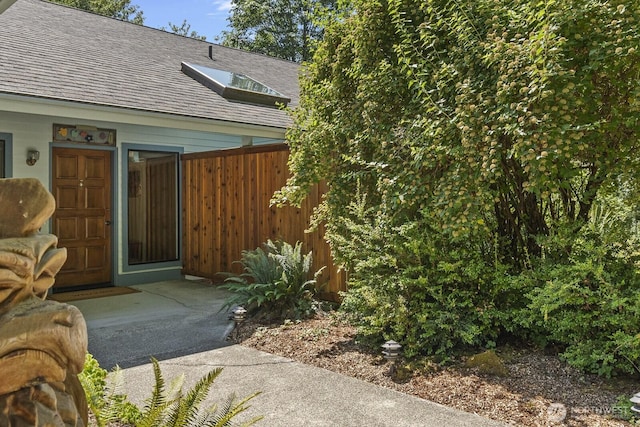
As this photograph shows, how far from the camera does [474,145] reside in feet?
11.9

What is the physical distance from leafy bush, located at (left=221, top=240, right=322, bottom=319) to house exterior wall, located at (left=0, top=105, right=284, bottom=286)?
2.47m

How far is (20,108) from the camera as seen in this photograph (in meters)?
5.55

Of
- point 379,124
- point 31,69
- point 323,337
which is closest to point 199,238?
point 31,69

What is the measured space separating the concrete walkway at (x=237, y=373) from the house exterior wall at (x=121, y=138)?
6.46ft

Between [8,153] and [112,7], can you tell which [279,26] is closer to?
[112,7]

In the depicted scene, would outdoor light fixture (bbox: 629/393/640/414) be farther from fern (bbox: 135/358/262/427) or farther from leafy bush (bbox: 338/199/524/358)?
fern (bbox: 135/358/262/427)

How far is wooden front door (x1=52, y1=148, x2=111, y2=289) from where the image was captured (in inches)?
297

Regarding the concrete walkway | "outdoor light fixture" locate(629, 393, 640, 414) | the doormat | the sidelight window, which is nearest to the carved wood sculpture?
the concrete walkway

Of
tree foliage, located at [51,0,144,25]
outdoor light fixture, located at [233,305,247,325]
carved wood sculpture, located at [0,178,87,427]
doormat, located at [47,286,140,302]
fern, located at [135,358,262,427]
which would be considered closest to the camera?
carved wood sculpture, located at [0,178,87,427]

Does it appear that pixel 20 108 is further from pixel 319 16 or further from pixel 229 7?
pixel 229 7

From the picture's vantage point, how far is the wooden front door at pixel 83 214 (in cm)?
753

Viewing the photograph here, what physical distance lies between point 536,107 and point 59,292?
682 centimetres

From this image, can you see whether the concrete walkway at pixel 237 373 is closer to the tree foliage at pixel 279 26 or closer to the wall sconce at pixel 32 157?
the wall sconce at pixel 32 157

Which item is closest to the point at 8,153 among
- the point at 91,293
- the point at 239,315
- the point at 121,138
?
the point at 121,138
